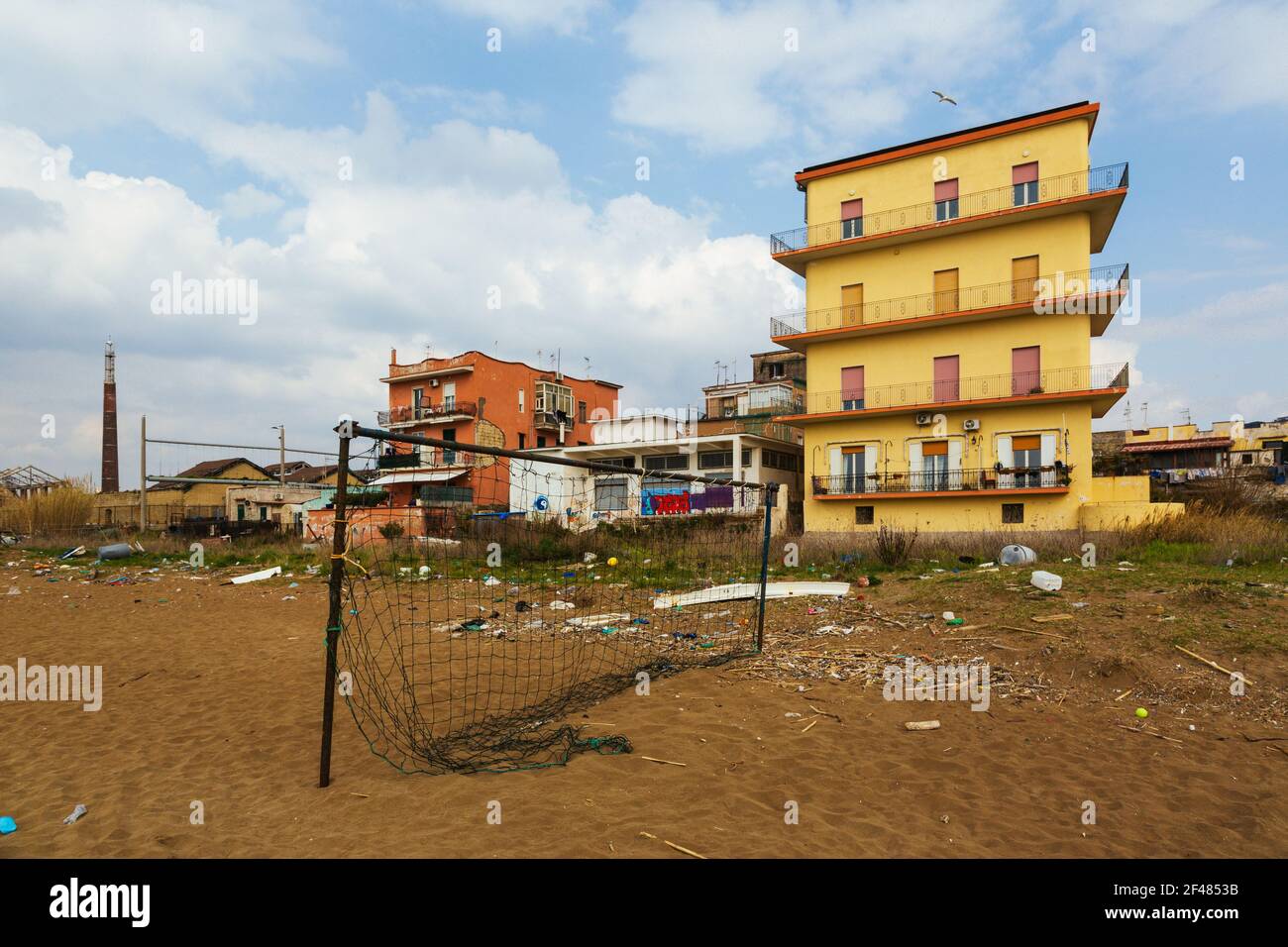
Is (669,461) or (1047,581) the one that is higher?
(669,461)

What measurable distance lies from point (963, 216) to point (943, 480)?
9516 millimetres

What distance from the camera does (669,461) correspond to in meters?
32.7

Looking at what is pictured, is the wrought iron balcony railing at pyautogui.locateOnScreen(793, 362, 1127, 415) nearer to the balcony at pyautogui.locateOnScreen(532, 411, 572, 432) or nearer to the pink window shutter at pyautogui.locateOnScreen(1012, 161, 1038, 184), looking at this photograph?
the pink window shutter at pyautogui.locateOnScreen(1012, 161, 1038, 184)

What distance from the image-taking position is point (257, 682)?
716cm

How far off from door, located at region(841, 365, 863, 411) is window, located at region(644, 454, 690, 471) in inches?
315

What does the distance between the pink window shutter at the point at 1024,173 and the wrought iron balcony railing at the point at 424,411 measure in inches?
1124

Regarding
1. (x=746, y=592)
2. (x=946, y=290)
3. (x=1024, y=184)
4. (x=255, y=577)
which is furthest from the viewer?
(x=946, y=290)

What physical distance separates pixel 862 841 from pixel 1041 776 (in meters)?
1.60

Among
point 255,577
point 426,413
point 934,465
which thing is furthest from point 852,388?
point 426,413

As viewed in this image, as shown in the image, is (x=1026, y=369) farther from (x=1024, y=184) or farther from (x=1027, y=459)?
(x=1024, y=184)

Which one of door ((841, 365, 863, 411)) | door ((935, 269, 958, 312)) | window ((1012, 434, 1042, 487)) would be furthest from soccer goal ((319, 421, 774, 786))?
door ((935, 269, 958, 312))
